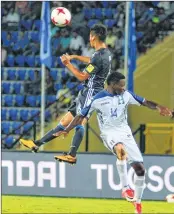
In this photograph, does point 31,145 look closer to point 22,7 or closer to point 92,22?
point 92,22

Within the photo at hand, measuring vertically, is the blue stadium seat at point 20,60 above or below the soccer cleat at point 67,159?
above

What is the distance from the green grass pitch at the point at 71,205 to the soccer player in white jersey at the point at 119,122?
44.6 inches

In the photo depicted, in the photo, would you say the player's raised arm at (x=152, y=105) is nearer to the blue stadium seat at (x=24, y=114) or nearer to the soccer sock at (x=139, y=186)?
the soccer sock at (x=139, y=186)

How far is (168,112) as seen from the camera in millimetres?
Result: 12484

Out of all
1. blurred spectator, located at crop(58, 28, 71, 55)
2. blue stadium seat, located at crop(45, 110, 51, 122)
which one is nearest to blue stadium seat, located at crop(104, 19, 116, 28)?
blurred spectator, located at crop(58, 28, 71, 55)

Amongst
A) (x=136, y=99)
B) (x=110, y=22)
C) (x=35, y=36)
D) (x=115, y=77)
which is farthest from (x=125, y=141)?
(x=35, y=36)

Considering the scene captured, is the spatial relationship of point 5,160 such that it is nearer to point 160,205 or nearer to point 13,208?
point 13,208

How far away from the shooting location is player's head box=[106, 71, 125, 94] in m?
12.5

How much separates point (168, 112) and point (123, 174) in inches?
44.3

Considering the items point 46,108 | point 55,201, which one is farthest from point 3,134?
point 55,201

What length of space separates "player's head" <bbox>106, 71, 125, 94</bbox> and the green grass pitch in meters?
2.07

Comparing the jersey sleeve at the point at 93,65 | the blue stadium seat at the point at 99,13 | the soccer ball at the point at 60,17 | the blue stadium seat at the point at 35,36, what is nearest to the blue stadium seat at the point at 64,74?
the blue stadium seat at the point at 35,36

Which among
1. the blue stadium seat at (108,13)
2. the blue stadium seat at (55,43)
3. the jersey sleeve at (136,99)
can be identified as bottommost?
the jersey sleeve at (136,99)

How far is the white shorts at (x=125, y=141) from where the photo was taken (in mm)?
12562
